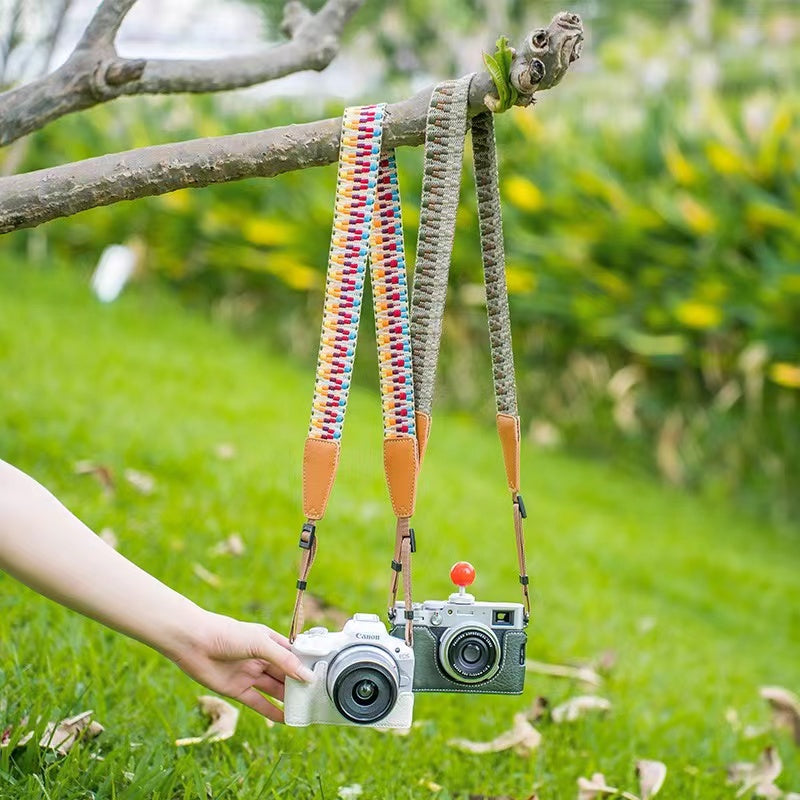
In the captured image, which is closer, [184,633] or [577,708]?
[184,633]

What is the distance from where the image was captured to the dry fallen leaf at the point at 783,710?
231 centimetres

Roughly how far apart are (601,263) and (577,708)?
350 cm

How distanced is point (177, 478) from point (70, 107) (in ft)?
5.91

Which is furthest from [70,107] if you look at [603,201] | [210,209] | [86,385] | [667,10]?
[667,10]

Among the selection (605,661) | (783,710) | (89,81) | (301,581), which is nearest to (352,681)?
(301,581)

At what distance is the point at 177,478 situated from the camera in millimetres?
3303

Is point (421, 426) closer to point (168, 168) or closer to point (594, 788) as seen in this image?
point (168, 168)

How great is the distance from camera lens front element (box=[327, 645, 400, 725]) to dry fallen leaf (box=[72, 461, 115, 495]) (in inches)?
70.5

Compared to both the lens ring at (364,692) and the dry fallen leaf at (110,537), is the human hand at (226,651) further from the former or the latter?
the dry fallen leaf at (110,537)

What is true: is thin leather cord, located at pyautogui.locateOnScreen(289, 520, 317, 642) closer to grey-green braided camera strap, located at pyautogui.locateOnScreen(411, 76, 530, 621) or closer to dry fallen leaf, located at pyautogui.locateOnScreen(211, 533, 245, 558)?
grey-green braided camera strap, located at pyautogui.locateOnScreen(411, 76, 530, 621)

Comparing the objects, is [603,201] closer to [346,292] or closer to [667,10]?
[346,292]

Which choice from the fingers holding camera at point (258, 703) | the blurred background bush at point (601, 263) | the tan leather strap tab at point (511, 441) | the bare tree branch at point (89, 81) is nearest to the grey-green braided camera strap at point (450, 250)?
the tan leather strap tab at point (511, 441)

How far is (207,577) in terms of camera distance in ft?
8.11

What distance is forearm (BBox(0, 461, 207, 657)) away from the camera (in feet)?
3.54
